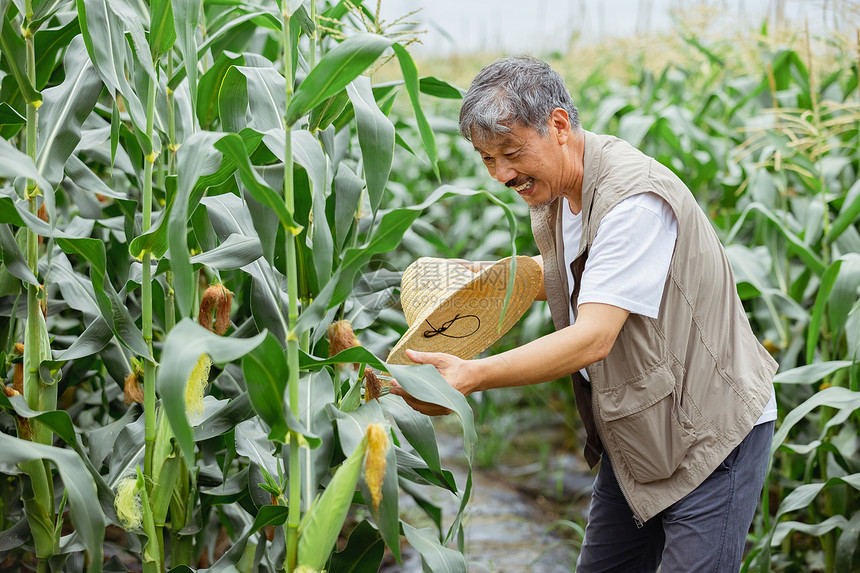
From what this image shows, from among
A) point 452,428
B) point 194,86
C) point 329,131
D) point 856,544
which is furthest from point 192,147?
point 452,428

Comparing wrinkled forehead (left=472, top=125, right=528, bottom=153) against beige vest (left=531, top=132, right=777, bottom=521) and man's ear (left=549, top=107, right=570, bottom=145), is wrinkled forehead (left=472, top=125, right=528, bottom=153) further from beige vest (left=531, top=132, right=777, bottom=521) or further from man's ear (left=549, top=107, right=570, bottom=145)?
beige vest (left=531, top=132, right=777, bottom=521)

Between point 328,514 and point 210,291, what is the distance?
20.5 inches

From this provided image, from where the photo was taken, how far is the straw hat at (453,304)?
1.56 m

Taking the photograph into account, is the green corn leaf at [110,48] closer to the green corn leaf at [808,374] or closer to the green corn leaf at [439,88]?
the green corn leaf at [439,88]

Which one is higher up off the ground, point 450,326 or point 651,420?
point 450,326

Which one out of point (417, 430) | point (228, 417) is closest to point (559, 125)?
point (417, 430)

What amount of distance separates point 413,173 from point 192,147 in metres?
4.62

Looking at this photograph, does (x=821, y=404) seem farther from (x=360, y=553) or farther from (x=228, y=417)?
(x=228, y=417)

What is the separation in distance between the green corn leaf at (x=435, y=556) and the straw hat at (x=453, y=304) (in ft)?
1.14

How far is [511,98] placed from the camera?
4.89 feet

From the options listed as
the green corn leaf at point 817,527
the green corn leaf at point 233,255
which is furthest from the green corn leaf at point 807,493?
the green corn leaf at point 233,255

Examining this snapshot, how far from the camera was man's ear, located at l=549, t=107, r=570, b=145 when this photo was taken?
1.55 m

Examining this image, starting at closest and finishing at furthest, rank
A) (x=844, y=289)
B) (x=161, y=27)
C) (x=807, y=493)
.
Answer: (x=161, y=27)
(x=807, y=493)
(x=844, y=289)

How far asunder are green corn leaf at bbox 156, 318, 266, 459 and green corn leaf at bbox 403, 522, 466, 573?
0.54 metres
